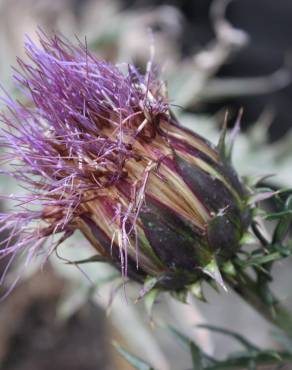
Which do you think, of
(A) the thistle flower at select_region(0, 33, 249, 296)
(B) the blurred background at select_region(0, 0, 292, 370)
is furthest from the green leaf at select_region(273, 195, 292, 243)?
(B) the blurred background at select_region(0, 0, 292, 370)

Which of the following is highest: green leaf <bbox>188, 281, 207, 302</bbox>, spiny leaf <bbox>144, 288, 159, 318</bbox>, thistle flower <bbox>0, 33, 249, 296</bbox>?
thistle flower <bbox>0, 33, 249, 296</bbox>

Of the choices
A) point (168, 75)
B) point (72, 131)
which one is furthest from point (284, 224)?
point (168, 75)

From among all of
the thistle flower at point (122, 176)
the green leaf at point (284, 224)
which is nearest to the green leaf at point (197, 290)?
the thistle flower at point (122, 176)

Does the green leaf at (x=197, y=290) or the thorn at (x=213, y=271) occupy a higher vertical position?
the thorn at (x=213, y=271)

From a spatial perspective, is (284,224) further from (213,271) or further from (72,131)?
(72,131)

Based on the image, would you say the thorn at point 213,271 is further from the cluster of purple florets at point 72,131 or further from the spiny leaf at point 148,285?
the cluster of purple florets at point 72,131

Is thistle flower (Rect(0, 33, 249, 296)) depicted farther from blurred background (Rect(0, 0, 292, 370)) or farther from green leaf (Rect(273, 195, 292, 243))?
blurred background (Rect(0, 0, 292, 370))
